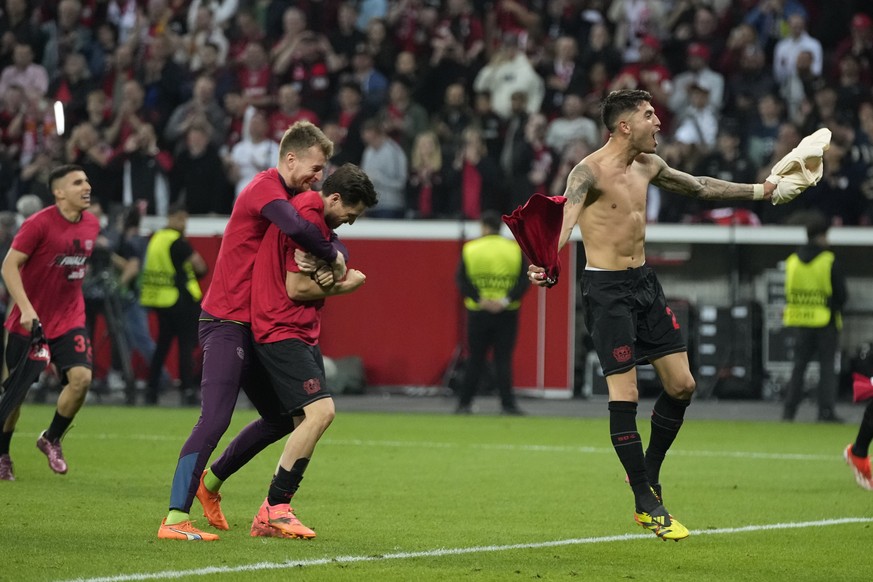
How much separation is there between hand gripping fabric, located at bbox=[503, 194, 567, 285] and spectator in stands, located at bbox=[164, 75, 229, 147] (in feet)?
49.7

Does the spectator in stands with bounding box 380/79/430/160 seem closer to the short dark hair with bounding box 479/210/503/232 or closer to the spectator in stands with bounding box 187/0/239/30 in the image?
the short dark hair with bounding box 479/210/503/232

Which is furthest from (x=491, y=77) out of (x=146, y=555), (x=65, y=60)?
(x=146, y=555)

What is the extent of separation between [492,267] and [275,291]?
1071 cm

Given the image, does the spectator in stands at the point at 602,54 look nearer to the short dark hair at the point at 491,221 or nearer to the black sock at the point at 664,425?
the short dark hair at the point at 491,221

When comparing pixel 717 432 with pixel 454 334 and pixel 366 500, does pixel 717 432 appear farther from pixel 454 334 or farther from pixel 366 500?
pixel 366 500

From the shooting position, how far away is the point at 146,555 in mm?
7277

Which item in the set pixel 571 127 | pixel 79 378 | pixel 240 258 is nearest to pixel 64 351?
pixel 79 378

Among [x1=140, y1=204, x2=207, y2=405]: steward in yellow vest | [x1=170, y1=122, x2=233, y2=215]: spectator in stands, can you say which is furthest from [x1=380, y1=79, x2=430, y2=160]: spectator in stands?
[x1=140, y1=204, x2=207, y2=405]: steward in yellow vest

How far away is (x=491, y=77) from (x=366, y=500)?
13457 mm

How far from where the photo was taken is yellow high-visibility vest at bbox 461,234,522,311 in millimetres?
18531

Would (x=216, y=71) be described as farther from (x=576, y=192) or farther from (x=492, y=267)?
(x=576, y=192)

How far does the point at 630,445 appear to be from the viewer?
8.24 m

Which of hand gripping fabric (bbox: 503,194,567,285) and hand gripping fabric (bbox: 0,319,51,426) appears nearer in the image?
hand gripping fabric (bbox: 503,194,567,285)

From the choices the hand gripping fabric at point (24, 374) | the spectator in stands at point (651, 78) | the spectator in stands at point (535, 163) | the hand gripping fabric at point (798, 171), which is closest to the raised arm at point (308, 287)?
the hand gripping fabric at point (798, 171)
